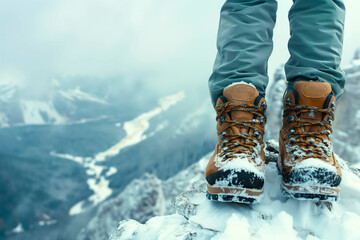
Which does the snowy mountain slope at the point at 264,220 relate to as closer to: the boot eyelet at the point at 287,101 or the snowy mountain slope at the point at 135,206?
the boot eyelet at the point at 287,101

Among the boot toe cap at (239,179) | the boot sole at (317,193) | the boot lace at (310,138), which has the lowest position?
the boot sole at (317,193)

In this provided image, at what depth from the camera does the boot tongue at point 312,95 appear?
123 centimetres

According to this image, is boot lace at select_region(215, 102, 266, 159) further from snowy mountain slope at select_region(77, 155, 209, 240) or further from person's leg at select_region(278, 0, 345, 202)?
snowy mountain slope at select_region(77, 155, 209, 240)

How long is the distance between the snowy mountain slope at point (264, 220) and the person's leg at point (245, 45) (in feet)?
2.07

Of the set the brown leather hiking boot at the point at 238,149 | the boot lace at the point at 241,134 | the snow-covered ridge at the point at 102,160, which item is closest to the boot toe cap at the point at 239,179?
the brown leather hiking boot at the point at 238,149

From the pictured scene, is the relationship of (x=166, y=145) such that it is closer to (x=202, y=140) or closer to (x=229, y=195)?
(x=202, y=140)

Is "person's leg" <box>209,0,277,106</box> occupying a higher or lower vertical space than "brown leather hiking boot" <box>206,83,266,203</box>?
higher

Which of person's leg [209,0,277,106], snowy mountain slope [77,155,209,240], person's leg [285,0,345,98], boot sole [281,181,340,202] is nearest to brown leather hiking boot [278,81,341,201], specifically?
boot sole [281,181,340,202]

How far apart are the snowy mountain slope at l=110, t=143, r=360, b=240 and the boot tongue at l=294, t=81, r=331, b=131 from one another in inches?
16.0

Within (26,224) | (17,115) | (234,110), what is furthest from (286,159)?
(17,115)

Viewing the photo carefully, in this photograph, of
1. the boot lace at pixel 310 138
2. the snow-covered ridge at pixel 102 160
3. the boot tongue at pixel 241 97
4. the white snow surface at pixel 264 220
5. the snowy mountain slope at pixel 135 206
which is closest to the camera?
the white snow surface at pixel 264 220

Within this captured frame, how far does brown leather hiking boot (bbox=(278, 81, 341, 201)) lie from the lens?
41.9 inches

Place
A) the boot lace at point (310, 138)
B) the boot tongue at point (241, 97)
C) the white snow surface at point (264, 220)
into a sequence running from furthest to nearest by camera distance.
Result: the boot tongue at point (241, 97) → the boot lace at point (310, 138) → the white snow surface at point (264, 220)

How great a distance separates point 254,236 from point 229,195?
7.8 inches
